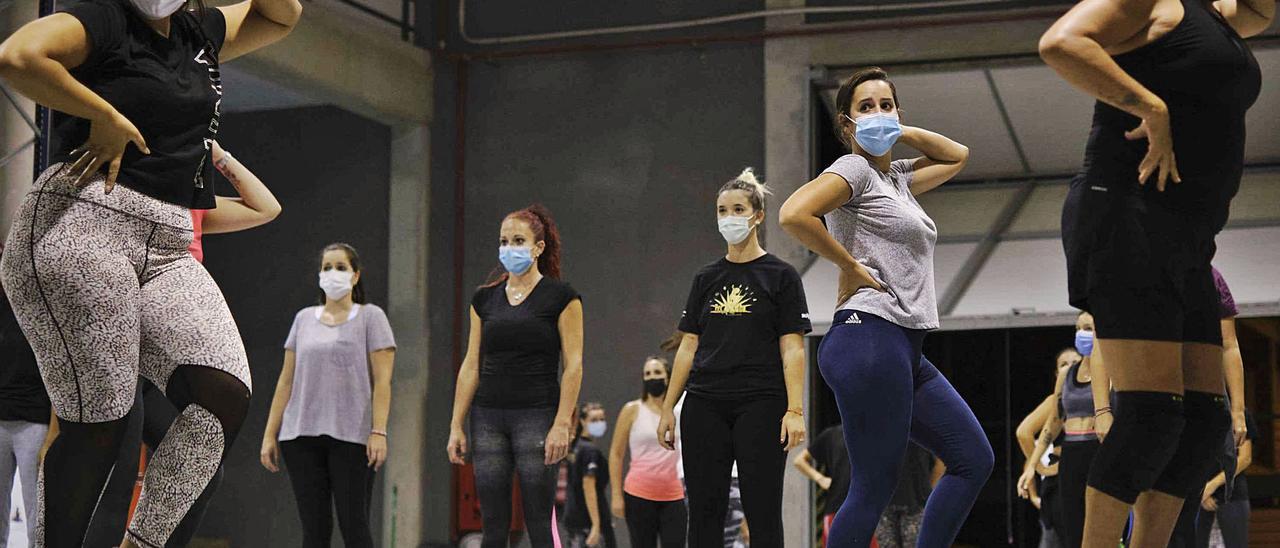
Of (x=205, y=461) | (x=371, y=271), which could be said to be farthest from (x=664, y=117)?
(x=205, y=461)

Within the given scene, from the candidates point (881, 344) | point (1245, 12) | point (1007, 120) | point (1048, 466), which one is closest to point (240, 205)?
point (881, 344)

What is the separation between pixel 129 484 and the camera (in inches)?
156

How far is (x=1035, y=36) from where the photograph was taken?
34.9 ft

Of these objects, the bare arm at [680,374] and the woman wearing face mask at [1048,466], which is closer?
the bare arm at [680,374]

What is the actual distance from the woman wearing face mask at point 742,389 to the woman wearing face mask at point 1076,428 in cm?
193

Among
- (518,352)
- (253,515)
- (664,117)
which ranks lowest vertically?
(253,515)

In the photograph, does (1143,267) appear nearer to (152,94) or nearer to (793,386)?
(152,94)

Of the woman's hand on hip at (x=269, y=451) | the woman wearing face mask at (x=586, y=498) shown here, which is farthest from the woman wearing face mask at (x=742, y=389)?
the woman wearing face mask at (x=586, y=498)

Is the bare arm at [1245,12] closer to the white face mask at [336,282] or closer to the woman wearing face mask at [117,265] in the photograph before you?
the woman wearing face mask at [117,265]

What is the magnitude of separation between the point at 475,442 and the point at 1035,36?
668cm

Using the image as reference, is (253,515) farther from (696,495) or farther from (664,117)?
(696,495)

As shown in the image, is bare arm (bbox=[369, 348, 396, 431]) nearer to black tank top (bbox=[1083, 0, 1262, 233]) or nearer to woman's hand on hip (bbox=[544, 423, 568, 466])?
woman's hand on hip (bbox=[544, 423, 568, 466])

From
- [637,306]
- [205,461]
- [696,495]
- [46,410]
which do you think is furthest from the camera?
[637,306]

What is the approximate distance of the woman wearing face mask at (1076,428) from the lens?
22.0 feet
